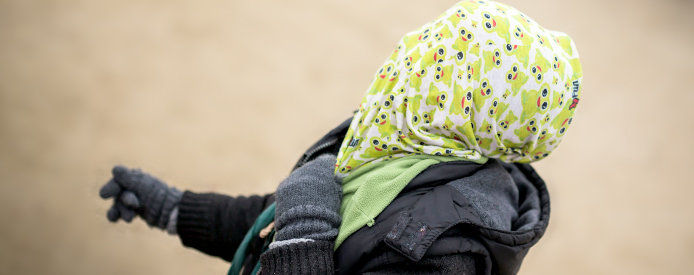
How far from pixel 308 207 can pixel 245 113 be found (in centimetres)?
110

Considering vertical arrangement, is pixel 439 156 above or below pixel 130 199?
below

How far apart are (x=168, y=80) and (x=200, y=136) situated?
0.22m

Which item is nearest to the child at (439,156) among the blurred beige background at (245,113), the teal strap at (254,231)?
the teal strap at (254,231)

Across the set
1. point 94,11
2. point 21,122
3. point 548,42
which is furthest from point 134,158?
point 548,42

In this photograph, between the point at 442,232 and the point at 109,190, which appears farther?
the point at 109,190

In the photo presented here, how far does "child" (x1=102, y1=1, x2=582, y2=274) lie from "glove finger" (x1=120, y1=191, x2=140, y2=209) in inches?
17.1

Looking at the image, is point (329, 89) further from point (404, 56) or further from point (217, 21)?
point (404, 56)

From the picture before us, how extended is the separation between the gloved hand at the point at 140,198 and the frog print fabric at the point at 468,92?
0.45 metres

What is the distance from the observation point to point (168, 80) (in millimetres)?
1738

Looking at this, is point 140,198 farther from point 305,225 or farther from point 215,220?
point 305,225

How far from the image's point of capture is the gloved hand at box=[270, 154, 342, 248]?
29.2 inches

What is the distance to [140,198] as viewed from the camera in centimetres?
108

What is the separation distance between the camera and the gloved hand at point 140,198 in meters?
1.06

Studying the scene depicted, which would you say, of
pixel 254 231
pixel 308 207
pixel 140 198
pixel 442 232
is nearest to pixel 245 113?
pixel 140 198
